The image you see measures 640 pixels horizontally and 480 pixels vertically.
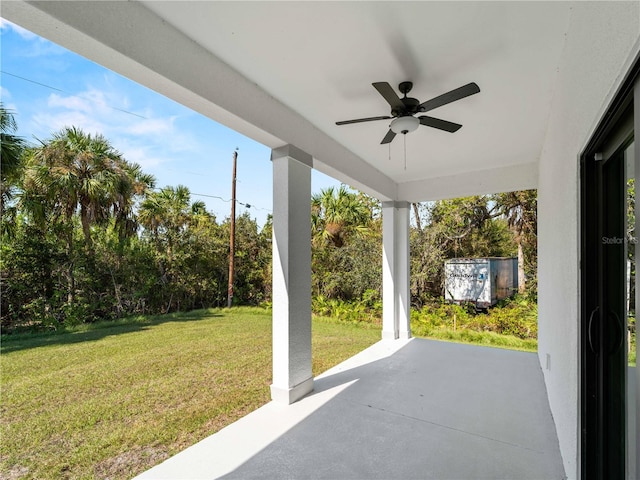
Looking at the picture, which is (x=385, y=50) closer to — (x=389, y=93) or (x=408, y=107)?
(x=389, y=93)

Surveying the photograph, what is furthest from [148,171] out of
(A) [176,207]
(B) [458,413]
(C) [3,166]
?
(B) [458,413]

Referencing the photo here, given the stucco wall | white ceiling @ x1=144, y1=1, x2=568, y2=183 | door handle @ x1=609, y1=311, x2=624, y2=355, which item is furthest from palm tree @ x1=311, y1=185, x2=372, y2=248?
door handle @ x1=609, y1=311, x2=624, y2=355

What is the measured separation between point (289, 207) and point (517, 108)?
2.26 m

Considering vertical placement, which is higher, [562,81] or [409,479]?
[562,81]

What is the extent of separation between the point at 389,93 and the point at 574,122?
42.3 inches

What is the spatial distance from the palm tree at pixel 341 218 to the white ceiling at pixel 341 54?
531 centimetres

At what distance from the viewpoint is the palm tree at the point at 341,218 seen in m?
8.63

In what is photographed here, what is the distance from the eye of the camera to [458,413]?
8.77 ft

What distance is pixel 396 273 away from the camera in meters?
5.25

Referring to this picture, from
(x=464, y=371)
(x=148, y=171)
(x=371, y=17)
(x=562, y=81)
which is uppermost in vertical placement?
(x=148, y=171)

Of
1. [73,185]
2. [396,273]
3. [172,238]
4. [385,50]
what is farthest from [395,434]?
[172,238]

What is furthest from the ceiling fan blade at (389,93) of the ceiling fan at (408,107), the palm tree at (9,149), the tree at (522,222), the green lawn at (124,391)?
the tree at (522,222)

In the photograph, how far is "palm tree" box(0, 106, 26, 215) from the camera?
454cm

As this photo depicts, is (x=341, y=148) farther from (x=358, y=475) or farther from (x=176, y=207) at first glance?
(x=176, y=207)
